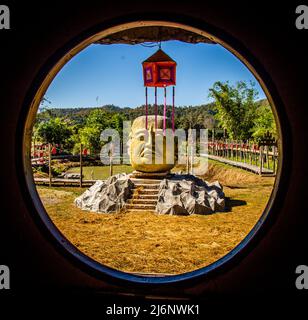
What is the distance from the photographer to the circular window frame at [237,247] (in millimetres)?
2176

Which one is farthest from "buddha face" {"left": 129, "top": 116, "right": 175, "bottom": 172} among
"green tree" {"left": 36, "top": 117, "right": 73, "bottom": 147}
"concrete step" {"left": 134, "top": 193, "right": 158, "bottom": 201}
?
"green tree" {"left": 36, "top": 117, "right": 73, "bottom": 147}

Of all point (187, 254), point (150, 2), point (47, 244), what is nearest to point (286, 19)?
point (150, 2)

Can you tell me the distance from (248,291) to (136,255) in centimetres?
409

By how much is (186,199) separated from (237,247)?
7277 millimetres

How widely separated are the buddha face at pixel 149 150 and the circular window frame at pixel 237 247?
8045mm

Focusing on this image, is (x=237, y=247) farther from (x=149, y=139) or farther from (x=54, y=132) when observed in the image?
(x=54, y=132)

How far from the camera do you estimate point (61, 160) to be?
22766mm

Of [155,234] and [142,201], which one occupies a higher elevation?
[142,201]

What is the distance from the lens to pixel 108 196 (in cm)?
1008

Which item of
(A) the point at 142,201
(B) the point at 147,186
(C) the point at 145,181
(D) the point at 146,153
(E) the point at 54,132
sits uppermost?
(E) the point at 54,132

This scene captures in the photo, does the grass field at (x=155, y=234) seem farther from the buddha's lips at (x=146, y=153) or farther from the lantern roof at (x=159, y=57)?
the lantern roof at (x=159, y=57)

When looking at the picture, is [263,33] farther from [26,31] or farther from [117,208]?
[117,208]

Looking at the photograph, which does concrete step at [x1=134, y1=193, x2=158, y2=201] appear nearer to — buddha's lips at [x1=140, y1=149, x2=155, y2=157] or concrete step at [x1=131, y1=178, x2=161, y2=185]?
concrete step at [x1=131, y1=178, x2=161, y2=185]

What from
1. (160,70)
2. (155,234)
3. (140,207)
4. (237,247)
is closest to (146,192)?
(140,207)
